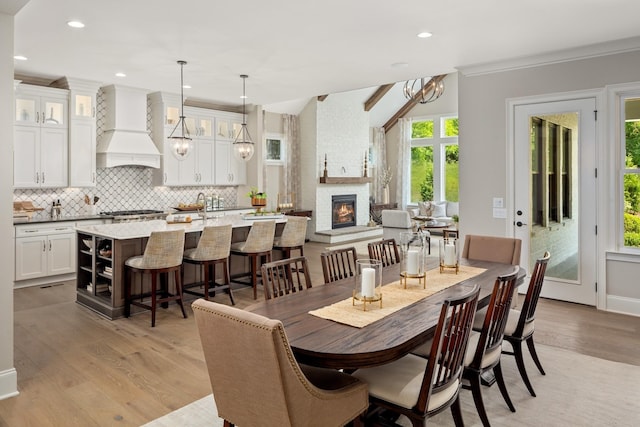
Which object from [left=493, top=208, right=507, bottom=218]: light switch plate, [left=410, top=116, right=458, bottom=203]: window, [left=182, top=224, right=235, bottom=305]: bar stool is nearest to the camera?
[left=182, top=224, right=235, bottom=305]: bar stool

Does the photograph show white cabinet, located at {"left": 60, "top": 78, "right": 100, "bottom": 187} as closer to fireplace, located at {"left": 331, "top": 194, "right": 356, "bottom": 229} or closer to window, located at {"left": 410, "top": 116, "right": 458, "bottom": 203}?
fireplace, located at {"left": 331, "top": 194, "right": 356, "bottom": 229}

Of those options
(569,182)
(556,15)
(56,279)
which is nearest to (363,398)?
(556,15)

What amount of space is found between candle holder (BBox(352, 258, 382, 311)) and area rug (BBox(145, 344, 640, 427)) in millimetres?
788

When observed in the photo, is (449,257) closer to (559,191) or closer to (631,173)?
(559,191)

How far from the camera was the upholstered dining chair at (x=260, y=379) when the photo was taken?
5.22 feet

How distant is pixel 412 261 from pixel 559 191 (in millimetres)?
3000

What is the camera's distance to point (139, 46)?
466 cm

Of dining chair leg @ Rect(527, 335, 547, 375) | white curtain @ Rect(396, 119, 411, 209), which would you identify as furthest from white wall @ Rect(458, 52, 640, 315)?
white curtain @ Rect(396, 119, 411, 209)

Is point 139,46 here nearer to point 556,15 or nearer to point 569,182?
point 556,15

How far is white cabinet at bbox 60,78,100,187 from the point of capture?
6.28 m

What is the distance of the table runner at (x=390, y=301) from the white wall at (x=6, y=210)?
211 centimetres

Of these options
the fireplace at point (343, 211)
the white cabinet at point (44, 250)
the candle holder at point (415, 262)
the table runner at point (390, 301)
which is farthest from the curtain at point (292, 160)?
the candle holder at point (415, 262)

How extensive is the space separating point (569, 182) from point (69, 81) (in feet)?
21.1

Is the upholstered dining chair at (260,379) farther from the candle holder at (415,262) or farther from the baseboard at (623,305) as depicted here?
the baseboard at (623,305)
